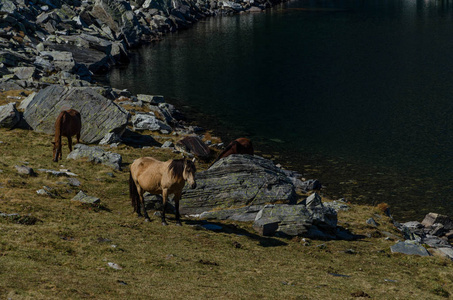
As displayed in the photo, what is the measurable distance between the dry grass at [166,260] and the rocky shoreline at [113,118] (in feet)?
5.78

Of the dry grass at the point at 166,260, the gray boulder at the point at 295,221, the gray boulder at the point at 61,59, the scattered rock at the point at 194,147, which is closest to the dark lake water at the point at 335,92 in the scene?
the gray boulder at the point at 61,59

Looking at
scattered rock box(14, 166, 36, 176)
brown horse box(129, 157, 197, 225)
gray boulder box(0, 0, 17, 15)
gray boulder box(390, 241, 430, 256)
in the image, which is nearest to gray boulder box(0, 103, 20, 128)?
scattered rock box(14, 166, 36, 176)

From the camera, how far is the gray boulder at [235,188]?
28.5m

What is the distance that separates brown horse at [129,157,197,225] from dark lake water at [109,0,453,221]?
2112 cm

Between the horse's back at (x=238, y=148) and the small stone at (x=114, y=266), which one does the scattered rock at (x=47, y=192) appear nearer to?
the small stone at (x=114, y=266)

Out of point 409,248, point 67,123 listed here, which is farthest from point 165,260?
point 67,123

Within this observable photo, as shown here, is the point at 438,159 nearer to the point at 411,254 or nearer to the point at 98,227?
the point at 411,254

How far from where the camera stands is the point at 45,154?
35500 mm

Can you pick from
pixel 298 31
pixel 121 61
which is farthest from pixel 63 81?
pixel 298 31

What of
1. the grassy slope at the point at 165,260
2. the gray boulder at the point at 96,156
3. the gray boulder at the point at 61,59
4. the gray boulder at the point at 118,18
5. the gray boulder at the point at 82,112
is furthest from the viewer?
the gray boulder at the point at 118,18

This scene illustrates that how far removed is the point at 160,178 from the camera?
23.8 meters

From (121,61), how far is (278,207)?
83106 mm

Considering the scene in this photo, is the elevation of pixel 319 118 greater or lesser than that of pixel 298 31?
lesser

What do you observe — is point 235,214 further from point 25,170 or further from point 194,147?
point 194,147
